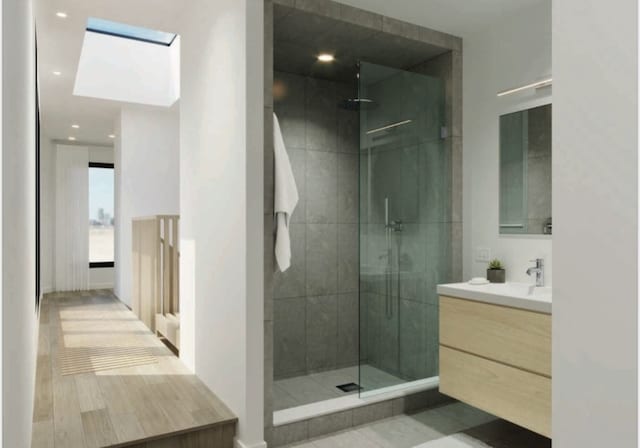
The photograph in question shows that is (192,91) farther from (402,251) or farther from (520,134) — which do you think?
(520,134)

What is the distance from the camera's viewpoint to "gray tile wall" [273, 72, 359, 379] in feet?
13.0

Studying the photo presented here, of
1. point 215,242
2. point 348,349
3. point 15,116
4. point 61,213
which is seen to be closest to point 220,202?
point 215,242

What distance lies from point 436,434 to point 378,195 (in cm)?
149

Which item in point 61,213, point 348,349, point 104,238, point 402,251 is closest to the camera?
point 402,251

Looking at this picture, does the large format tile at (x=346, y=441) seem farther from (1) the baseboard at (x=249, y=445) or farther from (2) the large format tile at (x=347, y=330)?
(2) the large format tile at (x=347, y=330)

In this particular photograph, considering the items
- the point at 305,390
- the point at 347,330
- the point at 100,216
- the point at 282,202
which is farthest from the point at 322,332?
the point at 100,216

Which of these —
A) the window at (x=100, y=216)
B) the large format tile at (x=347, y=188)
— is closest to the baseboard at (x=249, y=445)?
the large format tile at (x=347, y=188)

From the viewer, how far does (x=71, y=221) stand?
26.2ft

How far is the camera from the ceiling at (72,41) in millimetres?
3586

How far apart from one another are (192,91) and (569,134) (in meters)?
3.09

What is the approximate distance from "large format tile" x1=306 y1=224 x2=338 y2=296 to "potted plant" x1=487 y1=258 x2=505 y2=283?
56.9 inches

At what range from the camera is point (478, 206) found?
3.31m

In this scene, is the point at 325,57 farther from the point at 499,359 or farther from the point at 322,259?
the point at 499,359

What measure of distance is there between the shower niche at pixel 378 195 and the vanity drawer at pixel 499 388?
17.0 inches
